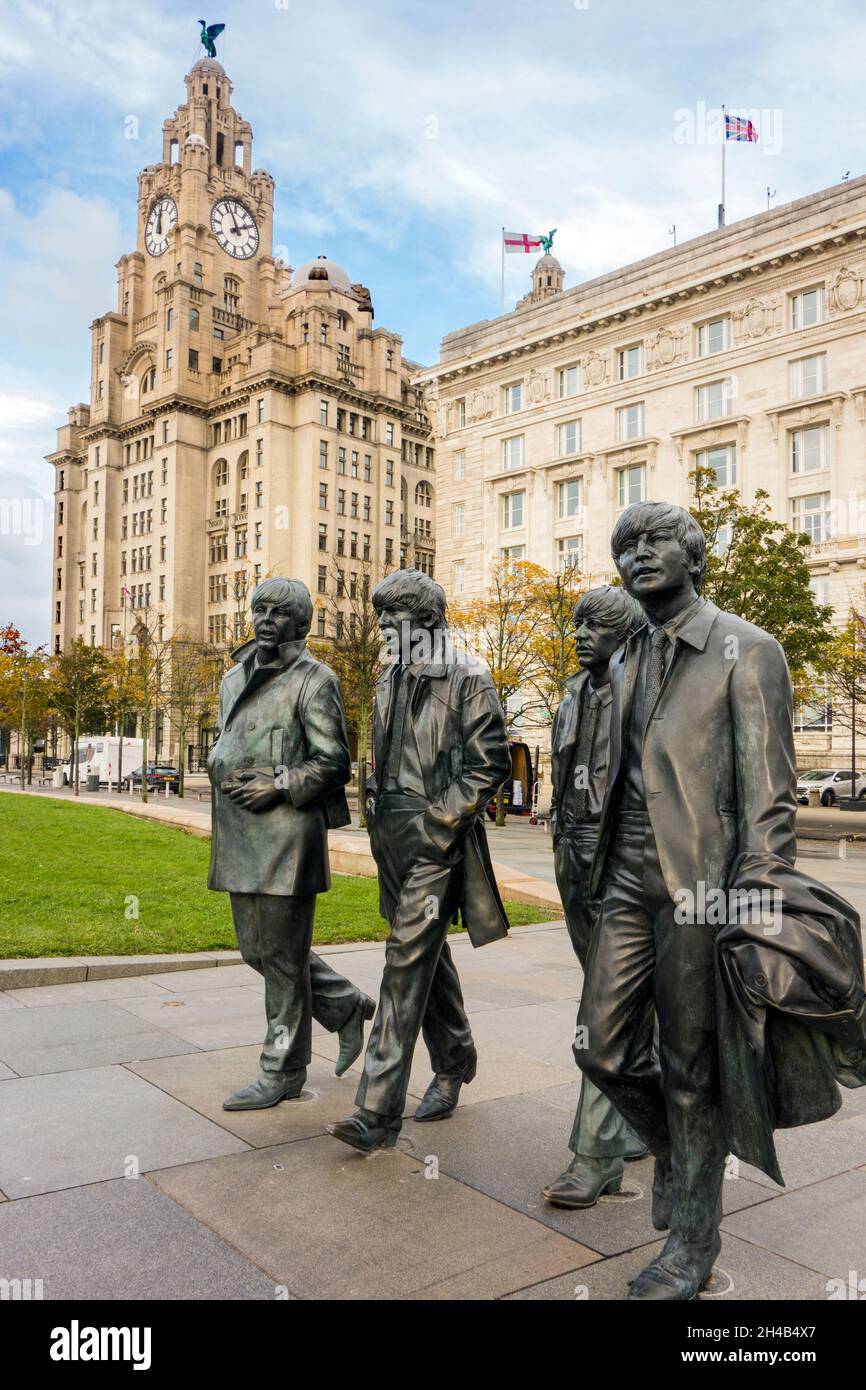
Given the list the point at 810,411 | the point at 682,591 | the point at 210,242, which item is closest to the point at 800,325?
the point at 810,411

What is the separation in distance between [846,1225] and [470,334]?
192ft

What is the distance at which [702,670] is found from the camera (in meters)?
3.21

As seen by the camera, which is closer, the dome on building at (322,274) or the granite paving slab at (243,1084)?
the granite paving slab at (243,1084)

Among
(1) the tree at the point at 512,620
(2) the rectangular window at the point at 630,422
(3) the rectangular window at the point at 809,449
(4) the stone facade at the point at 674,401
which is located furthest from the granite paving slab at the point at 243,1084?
(2) the rectangular window at the point at 630,422

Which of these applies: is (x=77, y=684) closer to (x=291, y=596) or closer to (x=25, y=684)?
(x=25, y=684)

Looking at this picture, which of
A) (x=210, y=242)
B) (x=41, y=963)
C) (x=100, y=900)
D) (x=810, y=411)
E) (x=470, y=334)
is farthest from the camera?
(x=210, y=242)

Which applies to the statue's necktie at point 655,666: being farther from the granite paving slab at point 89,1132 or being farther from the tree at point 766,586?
the tree at point 766,586

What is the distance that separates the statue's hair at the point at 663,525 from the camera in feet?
10.9

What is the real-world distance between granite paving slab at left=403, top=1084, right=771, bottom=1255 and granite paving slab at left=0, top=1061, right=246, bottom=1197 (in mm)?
911

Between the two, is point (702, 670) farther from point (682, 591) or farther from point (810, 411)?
point (810, 411)

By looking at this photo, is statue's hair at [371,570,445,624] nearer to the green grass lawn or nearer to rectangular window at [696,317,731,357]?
the green grass lawn

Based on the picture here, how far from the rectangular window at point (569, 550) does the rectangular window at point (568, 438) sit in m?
4.10

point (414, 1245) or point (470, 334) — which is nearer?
point (414, 1245)

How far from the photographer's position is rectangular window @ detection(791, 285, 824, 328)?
43.2 meters
